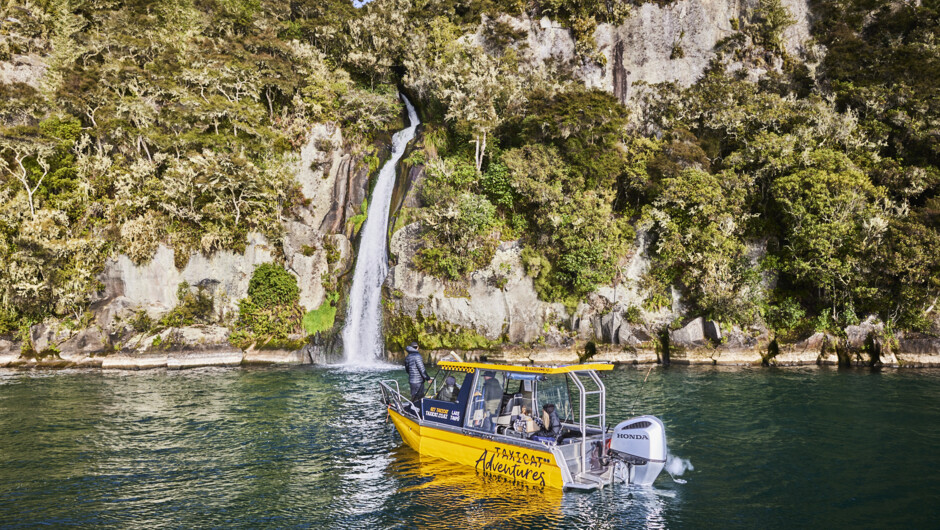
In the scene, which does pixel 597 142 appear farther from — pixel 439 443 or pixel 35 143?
pixel 35 143

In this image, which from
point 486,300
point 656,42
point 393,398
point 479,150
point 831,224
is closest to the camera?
point 393,398

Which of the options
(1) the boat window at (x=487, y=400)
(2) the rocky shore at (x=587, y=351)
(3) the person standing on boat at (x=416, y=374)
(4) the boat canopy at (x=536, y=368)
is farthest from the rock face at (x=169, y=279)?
(1) the boat window at (x=487, y=400)

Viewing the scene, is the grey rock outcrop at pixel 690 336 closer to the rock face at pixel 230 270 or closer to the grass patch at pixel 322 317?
the grass patch at pixel 322 317

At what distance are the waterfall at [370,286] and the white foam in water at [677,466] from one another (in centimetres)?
2308

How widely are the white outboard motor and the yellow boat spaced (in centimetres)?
2

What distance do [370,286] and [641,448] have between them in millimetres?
27415

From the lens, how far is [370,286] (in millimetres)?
37406

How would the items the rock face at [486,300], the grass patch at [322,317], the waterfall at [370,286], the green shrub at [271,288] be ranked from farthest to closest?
the green shrub at [271,288], the grass patch at [322,317], the waterfall at [370,286], the rock face at [486,300]

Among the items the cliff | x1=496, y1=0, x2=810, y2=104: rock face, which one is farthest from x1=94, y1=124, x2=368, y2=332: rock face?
x1=496, y1=0, x2=810, y2=104: rock face

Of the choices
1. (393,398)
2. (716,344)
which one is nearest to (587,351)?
(716,344)

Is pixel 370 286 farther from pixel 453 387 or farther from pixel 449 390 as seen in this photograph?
pixel 453 387

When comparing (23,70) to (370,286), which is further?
(23,70)

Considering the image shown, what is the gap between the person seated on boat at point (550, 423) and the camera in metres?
13.6

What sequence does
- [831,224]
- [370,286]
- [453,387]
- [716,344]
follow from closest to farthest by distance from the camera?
[453,387] → [831,224] → [716,344] → [370,286]
